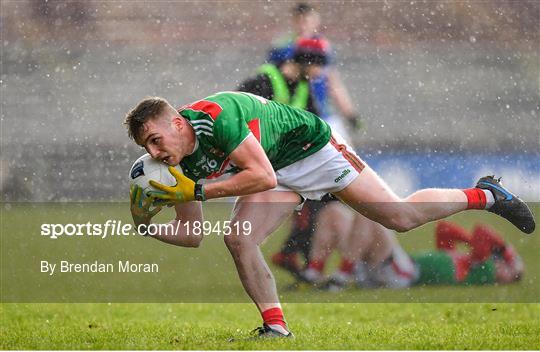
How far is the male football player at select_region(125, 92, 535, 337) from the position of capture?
4988 mm

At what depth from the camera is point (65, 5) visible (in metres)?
12.1

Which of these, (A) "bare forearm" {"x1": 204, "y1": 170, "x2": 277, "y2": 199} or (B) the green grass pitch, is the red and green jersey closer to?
(A) "bare forearm" {"x1": 204, "y1": 170, "x2": 277, "y2": 199}

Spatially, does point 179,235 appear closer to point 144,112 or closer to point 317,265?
point 144,112

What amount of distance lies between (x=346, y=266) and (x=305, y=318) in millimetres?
1909

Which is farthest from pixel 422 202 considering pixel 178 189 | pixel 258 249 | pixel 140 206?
pixel 140 206

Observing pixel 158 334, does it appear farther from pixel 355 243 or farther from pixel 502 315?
pixel 355 243

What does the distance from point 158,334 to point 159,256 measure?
428 centimetres

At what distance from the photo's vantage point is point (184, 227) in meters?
5.58

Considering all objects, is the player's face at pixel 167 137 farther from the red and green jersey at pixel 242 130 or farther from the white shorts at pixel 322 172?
the white shorts at pixel 322 172

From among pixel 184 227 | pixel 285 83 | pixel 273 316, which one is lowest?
pixel 273 316

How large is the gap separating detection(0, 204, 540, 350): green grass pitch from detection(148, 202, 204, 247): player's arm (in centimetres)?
54

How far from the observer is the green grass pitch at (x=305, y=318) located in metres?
5.23

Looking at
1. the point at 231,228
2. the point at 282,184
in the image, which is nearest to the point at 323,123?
the point at 282,184

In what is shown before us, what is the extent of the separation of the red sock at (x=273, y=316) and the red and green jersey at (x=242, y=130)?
2.57 feet
